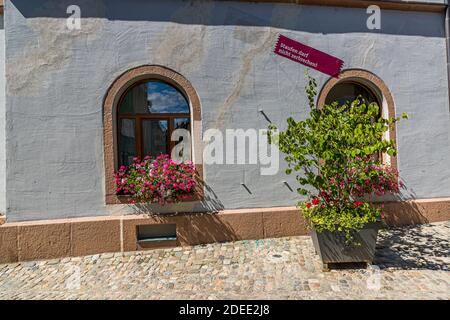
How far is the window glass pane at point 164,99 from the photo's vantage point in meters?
4.80

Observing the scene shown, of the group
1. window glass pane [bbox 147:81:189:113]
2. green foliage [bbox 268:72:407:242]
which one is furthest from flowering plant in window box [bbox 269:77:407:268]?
window glass pane [bbox 147:81:189:113]

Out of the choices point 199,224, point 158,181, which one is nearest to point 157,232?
point 199,224

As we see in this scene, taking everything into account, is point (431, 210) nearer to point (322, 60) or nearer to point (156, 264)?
point (322, 60)

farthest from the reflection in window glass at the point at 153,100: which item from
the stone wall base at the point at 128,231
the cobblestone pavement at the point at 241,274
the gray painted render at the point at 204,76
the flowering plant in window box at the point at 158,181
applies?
the cobblestone pavement at the point at 241,274

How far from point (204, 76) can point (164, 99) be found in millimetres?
871

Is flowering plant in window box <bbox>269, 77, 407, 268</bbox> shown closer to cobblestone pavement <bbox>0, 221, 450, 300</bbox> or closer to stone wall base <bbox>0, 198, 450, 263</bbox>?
cobblestone pavement <bbox>0, 221, 450, 300</bbox>

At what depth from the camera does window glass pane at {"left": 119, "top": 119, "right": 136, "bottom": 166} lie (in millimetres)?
4707

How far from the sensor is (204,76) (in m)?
4.69

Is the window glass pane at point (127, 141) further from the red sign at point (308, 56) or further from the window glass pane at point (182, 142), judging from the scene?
the red sign at point (308, 56)

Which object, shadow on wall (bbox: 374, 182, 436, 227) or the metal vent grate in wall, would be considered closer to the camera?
the metal vent grate in wall

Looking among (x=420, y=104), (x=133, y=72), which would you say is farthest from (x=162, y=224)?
(x=420, y=104)

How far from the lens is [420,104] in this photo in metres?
5.22

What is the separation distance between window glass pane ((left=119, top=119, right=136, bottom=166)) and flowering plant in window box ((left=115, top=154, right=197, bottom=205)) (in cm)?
22

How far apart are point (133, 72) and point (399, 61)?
5.24 meters
